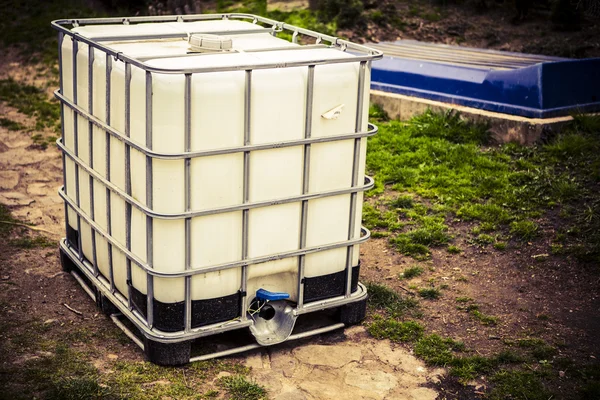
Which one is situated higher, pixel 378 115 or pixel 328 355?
pixel 378 115

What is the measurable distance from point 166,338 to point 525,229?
3.47 m

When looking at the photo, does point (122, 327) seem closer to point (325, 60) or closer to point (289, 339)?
point (289, 339)

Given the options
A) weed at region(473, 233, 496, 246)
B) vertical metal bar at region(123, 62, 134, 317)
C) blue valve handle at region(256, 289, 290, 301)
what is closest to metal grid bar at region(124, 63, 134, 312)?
vertical metal bar at region(123, 62, 134, 317)

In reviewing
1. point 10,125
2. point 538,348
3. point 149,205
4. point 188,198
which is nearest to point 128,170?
point 149,205

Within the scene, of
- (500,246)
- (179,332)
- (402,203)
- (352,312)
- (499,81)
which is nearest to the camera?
(179,332)

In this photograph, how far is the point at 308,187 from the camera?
5.02 metres

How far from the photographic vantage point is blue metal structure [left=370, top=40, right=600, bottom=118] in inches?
334

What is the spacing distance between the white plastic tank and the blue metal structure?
3934 millimetres

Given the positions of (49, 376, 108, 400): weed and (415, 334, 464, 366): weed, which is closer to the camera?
(49, 376, 108, 400): weed

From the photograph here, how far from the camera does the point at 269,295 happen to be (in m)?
5.04

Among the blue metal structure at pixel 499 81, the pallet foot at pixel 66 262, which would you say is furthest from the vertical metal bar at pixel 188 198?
the blue metal structure at pixel 499 81

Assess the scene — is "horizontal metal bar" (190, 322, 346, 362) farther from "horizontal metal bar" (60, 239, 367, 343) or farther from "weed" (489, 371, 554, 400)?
"weed" (489, 371, 554, 400)

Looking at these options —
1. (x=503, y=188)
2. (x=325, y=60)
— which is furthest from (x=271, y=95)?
(x=503, y=188)

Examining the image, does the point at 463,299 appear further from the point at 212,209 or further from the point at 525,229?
the point at 212,209
